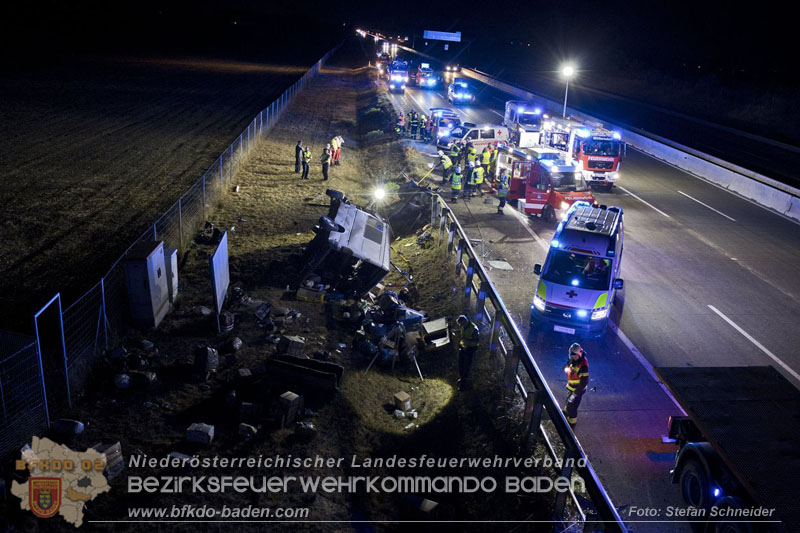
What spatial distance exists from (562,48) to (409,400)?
11734 centimetres

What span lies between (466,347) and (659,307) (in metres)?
6.49

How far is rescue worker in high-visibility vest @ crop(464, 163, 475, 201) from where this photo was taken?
930 inches

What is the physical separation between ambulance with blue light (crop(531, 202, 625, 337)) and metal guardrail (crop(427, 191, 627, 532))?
1.24 meters

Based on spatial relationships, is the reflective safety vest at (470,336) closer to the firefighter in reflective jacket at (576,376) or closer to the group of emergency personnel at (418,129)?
the firefighter in reflective jacket at (576,376)

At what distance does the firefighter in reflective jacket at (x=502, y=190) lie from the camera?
2198cm

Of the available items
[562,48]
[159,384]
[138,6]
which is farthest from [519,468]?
[138,6]

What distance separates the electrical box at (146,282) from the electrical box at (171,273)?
1.37 feet

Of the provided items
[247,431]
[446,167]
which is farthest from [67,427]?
[446,167]

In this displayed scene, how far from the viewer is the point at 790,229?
70.8 feet

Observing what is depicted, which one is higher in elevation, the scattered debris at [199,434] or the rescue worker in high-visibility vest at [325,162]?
the rescue worker in high-visibility vest at [325,162]

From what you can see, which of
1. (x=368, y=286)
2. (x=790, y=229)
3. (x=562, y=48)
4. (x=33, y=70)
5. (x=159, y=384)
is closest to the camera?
(x=159, y=384)

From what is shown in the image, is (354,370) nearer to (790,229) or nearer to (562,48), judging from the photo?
(790,229)

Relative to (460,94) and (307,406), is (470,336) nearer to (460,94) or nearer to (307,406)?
(307,406)

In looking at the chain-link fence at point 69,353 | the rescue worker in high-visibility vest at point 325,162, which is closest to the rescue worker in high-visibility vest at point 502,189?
the rescue worker in high-visibility vest at point 325,162
